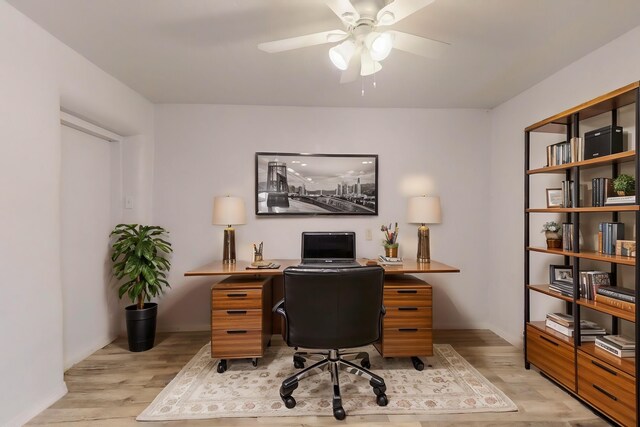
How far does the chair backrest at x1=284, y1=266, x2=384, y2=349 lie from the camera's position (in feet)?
5.75

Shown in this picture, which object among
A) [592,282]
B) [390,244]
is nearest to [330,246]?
[390,244]

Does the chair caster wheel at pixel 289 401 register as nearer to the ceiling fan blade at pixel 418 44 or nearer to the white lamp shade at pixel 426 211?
the white lamp shade at pixel 426 211

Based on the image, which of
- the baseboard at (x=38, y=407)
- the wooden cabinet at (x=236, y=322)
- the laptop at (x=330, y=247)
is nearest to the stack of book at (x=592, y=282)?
the laptop at (x=330, y=247)

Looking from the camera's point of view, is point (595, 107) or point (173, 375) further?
point (173, 375)

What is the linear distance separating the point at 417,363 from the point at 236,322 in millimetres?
1486

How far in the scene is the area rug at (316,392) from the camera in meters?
1.88

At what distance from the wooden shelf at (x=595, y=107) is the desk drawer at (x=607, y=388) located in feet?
5.05

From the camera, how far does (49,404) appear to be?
6.29 ft

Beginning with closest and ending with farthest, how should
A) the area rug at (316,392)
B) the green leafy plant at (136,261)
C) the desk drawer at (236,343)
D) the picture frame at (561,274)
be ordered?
the area rug at (316,392), the picture frame at (561,274), the desk drawer at (236,343), the green leafy plant at (136,261)

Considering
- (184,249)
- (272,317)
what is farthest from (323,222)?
(184,249)

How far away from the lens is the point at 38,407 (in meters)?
1.85

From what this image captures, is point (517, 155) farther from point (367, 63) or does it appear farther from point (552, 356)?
point (367, 63)

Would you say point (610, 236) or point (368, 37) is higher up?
point (368, 37)

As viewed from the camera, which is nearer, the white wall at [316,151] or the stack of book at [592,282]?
the stack of book at [592,282]
